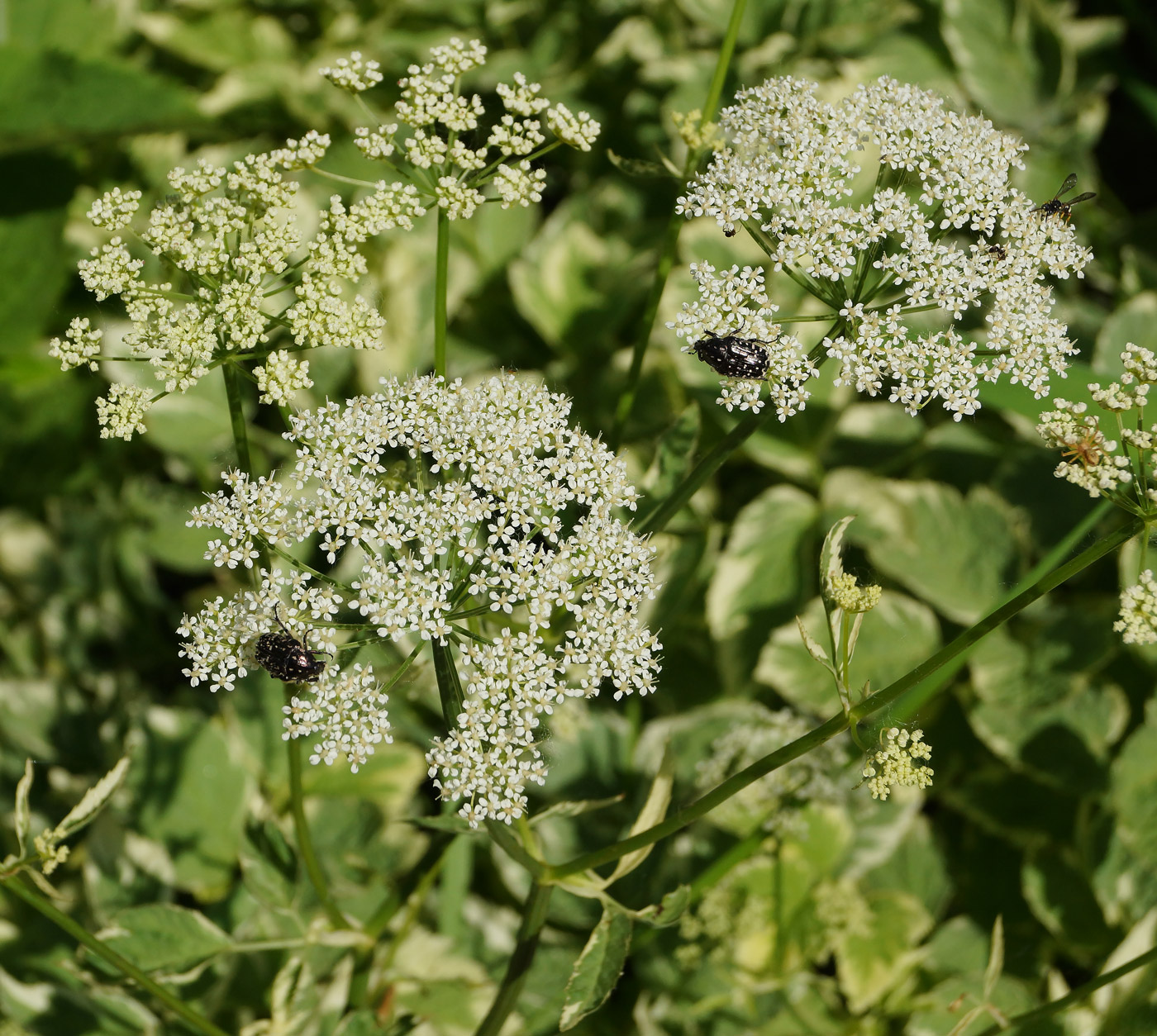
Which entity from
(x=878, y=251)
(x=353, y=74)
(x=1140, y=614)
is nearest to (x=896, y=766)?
(x=1140, y=614)

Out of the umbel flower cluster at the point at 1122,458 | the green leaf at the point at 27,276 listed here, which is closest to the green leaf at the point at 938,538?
the umbel flower cluster at the point at 1122,458

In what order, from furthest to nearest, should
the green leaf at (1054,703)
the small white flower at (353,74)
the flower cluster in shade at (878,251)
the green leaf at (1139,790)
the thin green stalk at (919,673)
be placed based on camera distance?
1. the green leaf at (1054,703)
2. the green leaf at (1139,790)
3. the small white flower at (353,74)
4. the flower cluster in shade at (878,251)
5. the thin green stalk at (919,673)

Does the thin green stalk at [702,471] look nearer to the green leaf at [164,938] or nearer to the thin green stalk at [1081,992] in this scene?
the thin green stalk at [1081,992]

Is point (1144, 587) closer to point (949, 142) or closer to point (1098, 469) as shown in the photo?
point (1098, 469)

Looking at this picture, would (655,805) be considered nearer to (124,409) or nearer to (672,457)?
(672,457)

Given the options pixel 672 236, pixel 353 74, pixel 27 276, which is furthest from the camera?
pixel 27 276

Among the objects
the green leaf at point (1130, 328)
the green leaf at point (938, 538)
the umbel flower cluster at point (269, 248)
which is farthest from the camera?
the green leaf at point (1130, 328)

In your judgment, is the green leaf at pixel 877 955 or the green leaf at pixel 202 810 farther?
the green leaf at pixel 202 810
